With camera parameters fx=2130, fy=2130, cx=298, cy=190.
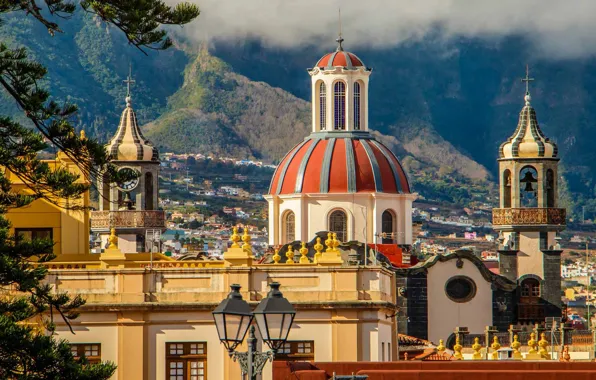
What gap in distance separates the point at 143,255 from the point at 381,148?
33.6 metres

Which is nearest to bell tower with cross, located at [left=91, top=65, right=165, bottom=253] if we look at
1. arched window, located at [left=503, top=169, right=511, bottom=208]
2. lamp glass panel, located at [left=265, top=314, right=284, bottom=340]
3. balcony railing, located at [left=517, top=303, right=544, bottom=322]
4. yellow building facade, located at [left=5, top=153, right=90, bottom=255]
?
arched window, located at [left=503, top=169, right=511, bottom=208]

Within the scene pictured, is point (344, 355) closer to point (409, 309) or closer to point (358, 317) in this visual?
point (358, 317)

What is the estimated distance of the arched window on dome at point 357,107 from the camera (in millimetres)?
95688

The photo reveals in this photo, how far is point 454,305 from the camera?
9081cm

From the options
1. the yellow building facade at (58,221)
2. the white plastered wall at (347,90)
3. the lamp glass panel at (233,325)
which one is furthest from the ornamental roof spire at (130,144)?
the lamp glass panel at (233,325)

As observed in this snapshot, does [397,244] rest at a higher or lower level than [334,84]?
lower

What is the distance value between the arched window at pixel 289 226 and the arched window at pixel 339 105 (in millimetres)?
4728

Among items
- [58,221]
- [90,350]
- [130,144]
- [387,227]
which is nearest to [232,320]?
[90,350]

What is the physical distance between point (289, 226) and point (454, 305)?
8.37 meters

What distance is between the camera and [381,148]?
95.2 meters

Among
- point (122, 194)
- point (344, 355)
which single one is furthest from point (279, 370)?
point (122, 194)

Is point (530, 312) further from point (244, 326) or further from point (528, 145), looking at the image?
point (244, 326)

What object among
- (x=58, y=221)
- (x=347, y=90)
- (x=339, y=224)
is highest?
(x=347, y=90)

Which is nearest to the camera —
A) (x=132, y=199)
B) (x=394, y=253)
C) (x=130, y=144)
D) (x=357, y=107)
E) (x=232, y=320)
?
(x=232, y=320)
